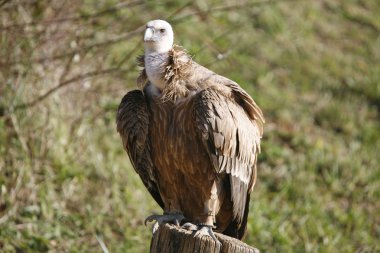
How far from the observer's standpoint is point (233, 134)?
141 inches

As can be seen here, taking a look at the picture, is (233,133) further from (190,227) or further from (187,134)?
(190,227)

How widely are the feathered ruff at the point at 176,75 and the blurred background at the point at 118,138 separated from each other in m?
0.24

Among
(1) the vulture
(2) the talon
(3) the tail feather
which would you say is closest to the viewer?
(2) the talon

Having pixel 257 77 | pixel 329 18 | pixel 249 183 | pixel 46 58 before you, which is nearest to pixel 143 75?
pixel 249 183

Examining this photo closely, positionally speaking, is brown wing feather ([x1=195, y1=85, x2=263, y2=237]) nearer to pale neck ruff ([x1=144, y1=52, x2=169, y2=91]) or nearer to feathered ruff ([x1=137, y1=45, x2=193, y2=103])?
feathered ruff ([x1=137, y1=45, x2=193, y2=103])

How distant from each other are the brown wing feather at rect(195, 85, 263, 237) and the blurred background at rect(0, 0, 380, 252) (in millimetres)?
415

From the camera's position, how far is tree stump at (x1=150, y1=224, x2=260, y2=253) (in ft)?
9.95

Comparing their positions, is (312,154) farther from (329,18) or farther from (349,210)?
(329,18)

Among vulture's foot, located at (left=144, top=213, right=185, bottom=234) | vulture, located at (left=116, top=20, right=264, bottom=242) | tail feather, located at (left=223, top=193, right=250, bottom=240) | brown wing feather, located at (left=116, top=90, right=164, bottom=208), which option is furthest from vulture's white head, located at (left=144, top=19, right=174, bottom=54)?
tail feather, located at (left=223, top=193, right=250, bottom=240)

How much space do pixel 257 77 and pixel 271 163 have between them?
1.66m

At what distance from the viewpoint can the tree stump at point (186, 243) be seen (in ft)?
9.95

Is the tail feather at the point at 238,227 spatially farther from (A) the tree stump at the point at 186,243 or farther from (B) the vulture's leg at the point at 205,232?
(A) the tree stump at the point at 186,243

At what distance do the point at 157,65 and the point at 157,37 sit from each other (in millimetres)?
156

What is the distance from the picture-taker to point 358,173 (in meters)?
7.20
